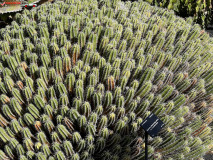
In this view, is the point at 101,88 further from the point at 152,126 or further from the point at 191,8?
the point at 191,8

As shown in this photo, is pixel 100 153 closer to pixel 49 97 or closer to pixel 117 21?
pixel 49 97

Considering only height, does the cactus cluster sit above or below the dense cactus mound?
below

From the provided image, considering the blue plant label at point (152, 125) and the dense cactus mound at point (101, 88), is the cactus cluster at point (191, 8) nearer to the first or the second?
the dense cactus mound at point (101, 88)

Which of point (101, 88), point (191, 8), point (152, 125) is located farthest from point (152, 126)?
point (191, 8)

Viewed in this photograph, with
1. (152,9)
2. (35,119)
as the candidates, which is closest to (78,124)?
(35,119)

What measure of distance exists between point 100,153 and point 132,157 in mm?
328

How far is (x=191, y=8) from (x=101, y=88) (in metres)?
4.47

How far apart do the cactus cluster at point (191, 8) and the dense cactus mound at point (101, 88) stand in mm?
2832

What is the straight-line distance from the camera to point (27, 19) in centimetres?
350

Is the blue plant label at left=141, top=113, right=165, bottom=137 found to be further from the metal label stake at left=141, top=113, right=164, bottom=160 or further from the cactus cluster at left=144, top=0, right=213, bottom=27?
the cactus cluster at left=144, top=0, right=213, bottom=27

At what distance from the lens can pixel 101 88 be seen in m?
2.65

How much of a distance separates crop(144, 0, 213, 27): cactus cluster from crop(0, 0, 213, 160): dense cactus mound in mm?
2832

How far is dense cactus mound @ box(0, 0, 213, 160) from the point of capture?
2.46 m

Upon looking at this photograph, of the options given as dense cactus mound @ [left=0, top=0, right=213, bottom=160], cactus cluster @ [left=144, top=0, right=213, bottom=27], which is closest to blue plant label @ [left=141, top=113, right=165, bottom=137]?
dense cactus mound @ [left=0, top=0, right=213, bottom=160]
